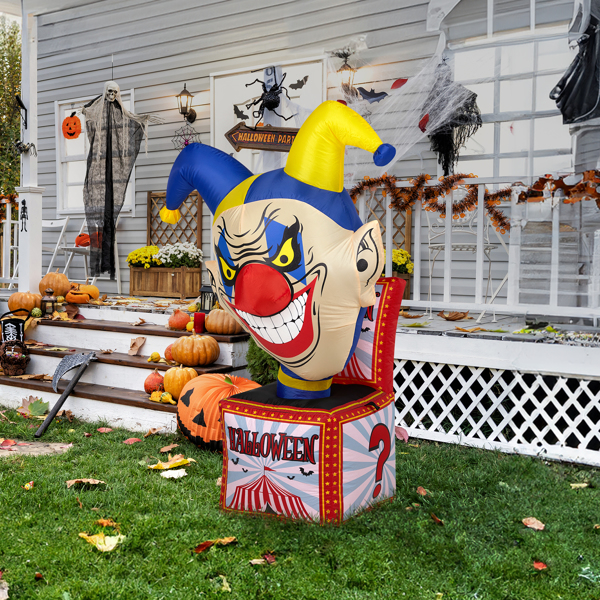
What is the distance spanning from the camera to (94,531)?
226 cm

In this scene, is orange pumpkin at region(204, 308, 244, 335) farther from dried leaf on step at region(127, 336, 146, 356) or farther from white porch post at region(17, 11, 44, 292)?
white porch post at region(17, 11, 44, 292)

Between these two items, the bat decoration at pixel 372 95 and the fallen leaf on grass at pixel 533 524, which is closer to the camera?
the fallen leaf on grass at pixel 533 524

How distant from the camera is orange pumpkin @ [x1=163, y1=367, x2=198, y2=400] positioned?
3.76 metres

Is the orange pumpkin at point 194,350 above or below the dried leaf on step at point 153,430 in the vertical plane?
above

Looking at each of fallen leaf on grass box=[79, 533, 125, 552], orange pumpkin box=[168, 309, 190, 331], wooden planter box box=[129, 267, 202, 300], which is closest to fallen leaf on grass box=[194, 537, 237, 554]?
fallen leaf on grass box=[79, 533, 125, 552]

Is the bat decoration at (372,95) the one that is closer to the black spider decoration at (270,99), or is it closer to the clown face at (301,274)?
the black spider decoration at (270,99)

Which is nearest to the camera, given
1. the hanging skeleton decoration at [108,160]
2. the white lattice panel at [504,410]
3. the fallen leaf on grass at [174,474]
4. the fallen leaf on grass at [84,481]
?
the fallen leaf on grass at [84,481]

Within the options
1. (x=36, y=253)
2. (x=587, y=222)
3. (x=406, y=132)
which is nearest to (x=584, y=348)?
(x=587, y=222)

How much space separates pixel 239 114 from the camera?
23.2ft

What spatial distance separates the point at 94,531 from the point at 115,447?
116 centimetres

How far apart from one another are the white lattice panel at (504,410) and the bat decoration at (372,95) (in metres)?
3.25

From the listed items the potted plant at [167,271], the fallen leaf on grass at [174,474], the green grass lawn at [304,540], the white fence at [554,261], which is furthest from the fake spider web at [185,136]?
the fallen leaf on grass at [174,474]

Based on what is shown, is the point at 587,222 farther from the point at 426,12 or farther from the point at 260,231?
the point at 426,12

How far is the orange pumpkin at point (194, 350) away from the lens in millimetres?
3895
